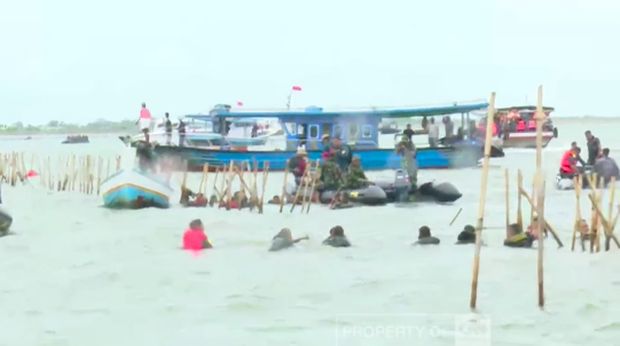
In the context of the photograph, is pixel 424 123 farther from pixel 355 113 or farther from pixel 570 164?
pixel 570 164

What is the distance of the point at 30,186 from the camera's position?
103 ft

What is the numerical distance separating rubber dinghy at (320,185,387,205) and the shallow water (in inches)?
42.0

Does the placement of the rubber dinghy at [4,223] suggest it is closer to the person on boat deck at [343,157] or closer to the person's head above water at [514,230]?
the person on boat deck at [343,157]

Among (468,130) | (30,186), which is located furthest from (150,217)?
(468,130)

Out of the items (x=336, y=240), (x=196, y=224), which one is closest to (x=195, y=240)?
(x=196, y=224)

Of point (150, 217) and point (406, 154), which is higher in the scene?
point (406, 154)

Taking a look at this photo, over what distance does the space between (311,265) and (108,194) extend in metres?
9.35

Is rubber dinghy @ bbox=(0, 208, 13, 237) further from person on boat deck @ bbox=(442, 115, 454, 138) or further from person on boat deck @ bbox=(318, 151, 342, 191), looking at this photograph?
person on boat deck @ bbox=(442, 115, 454, 138)

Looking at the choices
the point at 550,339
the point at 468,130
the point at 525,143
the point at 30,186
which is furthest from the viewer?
Result: the point at 525,143

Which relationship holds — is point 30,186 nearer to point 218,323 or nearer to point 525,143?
point 218,323

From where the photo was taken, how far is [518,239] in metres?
15.3

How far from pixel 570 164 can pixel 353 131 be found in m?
11.2

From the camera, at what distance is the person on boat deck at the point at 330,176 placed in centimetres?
2090

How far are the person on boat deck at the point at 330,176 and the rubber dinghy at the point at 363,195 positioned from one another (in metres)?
0.18
